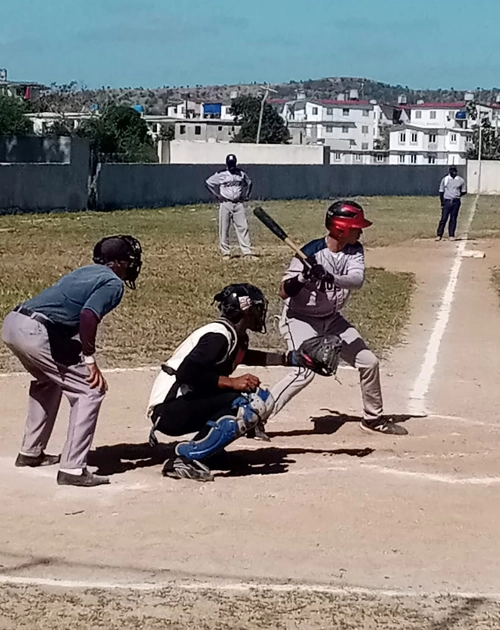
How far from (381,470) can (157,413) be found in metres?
1.53

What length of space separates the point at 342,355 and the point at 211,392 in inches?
70.6

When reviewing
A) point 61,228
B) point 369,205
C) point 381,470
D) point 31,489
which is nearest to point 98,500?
point 31,489

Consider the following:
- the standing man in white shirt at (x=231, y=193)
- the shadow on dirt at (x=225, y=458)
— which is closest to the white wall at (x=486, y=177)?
the standing man in white shirt at (x=231, y=193)

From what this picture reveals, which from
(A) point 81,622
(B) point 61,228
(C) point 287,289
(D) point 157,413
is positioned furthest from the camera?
(B) point 61,228

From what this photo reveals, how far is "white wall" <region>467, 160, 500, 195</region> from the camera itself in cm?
5869

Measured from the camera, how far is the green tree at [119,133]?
57062 millimetres

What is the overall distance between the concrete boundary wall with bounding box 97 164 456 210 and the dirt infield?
93.6 ft

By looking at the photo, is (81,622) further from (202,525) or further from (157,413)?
(157,413)

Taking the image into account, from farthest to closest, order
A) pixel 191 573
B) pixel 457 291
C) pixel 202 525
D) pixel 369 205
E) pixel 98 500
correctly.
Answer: pixel 369 205, pixel 457 291, pixel 98 500, pixel 202 525, pixel 191 573

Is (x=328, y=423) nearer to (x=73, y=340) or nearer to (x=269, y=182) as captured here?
(x=73, y=340)

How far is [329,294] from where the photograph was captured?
8555 mm

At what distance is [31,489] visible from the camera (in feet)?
23.5

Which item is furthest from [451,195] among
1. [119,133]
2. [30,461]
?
[119,133]

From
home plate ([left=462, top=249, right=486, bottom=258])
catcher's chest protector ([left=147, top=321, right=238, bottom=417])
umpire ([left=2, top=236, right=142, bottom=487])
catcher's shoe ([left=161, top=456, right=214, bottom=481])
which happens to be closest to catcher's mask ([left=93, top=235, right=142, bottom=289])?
umpire ([left=2, top=236, right=142, bottom=487])
